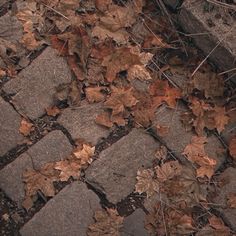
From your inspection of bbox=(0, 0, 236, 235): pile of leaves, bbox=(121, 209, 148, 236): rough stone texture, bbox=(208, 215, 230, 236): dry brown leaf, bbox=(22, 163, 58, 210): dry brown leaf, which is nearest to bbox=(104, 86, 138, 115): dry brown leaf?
bbox=(0, 0, 236, 235): pile of leaves

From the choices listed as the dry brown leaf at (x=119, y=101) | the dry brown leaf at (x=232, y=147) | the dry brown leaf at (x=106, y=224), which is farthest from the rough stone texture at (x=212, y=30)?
the dry brown leaf at (x=106, y=224)

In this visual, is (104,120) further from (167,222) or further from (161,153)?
(167,222)

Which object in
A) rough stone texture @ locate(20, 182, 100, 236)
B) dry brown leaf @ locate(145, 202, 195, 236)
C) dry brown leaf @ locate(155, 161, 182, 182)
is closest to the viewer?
rough stone texture @ locate(20, 182, 100, 236)

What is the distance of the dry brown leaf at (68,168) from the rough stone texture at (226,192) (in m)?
0.89

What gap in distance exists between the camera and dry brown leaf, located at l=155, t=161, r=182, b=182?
271 cm

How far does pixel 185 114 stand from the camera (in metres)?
2.87

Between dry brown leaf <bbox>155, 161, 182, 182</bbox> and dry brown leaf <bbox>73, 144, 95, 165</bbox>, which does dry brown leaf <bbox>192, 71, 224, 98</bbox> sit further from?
dry brown leaf <bbox>73, 144, 95, 165</bbox>

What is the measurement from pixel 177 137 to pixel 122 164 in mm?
415

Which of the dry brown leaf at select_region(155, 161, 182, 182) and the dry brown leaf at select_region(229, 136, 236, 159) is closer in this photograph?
the dry brown leaf at select_region(155, 161, 182, 182)

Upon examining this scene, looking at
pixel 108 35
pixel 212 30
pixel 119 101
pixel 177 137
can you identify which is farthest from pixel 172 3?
pixel 177 137

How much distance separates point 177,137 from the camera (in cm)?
283

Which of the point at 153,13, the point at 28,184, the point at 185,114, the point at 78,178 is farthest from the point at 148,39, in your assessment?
the point at 28,184

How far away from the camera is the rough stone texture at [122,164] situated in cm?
265

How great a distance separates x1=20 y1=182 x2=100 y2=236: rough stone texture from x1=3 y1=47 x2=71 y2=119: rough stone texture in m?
0.55
